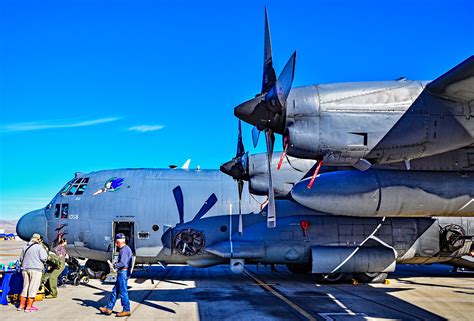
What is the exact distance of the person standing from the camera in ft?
34.6

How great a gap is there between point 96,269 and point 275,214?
8.32 m

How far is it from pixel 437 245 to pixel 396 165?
21.7 feet

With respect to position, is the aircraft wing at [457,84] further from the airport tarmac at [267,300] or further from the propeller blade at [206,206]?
the propeller blade at [206,206]

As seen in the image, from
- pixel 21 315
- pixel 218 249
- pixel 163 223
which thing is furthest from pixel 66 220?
pixel 21 315

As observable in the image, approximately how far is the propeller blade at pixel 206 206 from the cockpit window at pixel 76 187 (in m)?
5.08

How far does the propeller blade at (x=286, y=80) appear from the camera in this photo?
858cm

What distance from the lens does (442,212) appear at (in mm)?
12156

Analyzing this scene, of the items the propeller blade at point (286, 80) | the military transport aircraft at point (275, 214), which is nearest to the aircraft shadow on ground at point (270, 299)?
the military transport aircraft at point (275, 214)

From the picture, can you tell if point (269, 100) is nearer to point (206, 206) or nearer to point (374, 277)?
point (206, 206)

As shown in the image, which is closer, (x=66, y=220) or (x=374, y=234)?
(x=374, y=234)

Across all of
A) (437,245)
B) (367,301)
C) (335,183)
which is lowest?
(367,301)

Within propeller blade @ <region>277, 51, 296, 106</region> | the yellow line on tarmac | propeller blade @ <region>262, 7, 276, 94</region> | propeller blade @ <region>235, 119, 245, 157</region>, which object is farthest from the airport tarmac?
propeller blade @ <region>262, 7, 276, 94</region>

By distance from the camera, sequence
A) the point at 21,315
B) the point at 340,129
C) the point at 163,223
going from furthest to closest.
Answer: the point at 163,223, the point at 21,315, the point at 340,129

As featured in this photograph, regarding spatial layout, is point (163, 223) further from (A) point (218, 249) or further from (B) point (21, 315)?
(B) point (21, 315)
